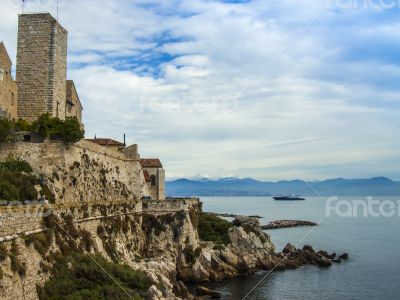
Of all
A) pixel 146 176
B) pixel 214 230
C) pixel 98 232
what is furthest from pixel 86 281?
pixel 146 176

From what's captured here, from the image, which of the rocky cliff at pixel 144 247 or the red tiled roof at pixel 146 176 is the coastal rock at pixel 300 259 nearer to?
the rocky cliff at pixel 144 247

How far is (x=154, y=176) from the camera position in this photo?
52.0 m

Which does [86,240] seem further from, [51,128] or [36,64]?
[36,64]

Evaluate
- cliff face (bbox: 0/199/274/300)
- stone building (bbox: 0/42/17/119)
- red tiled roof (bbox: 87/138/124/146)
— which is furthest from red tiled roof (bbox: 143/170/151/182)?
stone building (bbox: 0/42/17/119)

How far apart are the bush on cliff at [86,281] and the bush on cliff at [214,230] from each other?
20721 millimetres

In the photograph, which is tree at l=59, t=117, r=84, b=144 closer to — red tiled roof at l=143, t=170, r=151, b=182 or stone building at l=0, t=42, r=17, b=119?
stone building at l=0, t=42, r=17, b=119

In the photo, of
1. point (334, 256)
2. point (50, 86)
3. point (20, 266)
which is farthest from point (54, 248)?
point (334, 256)

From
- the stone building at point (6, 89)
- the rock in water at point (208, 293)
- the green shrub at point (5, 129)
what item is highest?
the stone building at point (6, 89)

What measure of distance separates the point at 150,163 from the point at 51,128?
21.2m

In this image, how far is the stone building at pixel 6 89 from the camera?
108ft

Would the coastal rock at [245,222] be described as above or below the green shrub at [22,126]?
below

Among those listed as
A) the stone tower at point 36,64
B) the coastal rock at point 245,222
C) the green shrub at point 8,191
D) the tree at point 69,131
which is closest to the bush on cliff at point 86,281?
the green shrub at point 8,191

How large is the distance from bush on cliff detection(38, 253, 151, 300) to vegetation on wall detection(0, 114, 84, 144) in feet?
36.5

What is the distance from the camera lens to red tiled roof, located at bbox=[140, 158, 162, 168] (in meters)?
52.2
